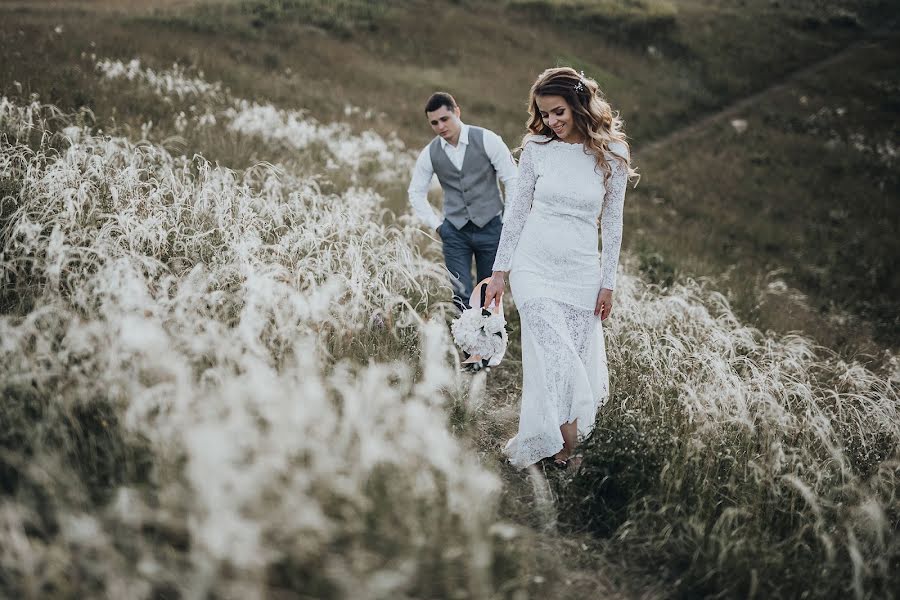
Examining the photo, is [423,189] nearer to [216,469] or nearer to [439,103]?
[439,103]

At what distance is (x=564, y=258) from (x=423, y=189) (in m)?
2.35

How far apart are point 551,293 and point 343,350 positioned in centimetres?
162

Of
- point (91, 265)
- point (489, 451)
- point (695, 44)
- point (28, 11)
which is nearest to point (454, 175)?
point (489, 451)

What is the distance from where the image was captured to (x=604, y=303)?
14.2 feet

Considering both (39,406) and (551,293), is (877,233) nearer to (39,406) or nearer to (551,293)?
(551,293)

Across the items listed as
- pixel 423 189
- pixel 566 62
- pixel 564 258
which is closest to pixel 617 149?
pixel 564 258

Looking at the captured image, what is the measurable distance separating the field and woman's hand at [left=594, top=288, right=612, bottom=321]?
0.78 metres

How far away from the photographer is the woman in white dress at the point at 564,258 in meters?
4.15

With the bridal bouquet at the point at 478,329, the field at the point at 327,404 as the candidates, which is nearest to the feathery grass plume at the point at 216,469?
the field at the point at 327,404

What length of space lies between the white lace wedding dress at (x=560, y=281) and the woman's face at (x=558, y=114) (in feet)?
0.40

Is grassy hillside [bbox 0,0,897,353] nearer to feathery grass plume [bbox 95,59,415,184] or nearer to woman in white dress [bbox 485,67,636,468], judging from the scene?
feathery grass plume [bbox 95,59,415,184]

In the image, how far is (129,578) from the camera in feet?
7.14

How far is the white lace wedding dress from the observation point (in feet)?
13.7

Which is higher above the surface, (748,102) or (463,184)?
(748,102)
